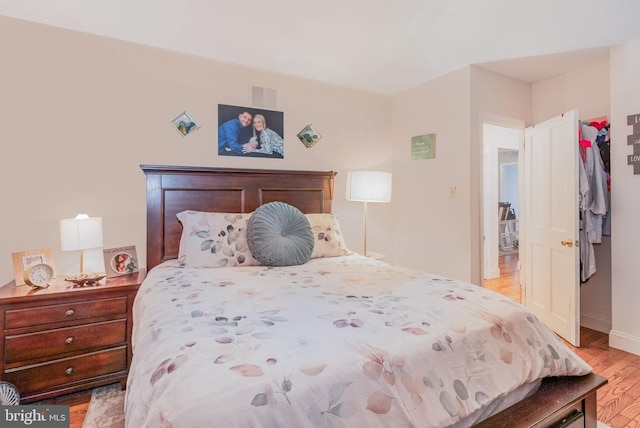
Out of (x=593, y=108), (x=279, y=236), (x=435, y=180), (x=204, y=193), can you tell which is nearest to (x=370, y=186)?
(x=435, y=180)

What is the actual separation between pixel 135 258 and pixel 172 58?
62.3 inches

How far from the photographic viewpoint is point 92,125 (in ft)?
7.64

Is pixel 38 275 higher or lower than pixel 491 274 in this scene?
higher

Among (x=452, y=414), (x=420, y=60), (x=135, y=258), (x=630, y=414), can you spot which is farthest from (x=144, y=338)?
(x=420, y=60)

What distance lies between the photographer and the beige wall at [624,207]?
2.45 m

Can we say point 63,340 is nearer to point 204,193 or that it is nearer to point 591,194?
point 204,193

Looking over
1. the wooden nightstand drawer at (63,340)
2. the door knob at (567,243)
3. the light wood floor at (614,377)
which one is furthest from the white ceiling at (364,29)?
the light wood floor at (614,377)

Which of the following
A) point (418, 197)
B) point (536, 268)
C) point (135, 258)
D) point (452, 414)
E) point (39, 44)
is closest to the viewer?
point (452, 414)

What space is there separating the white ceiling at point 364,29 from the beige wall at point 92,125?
0.14 meters

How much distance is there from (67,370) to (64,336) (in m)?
0.20

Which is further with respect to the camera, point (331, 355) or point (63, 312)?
point (63, 312)

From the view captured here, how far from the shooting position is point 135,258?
92.0 inches

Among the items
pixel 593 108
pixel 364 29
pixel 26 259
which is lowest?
pixel 26 259

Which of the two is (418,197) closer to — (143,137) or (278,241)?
(278,241)
